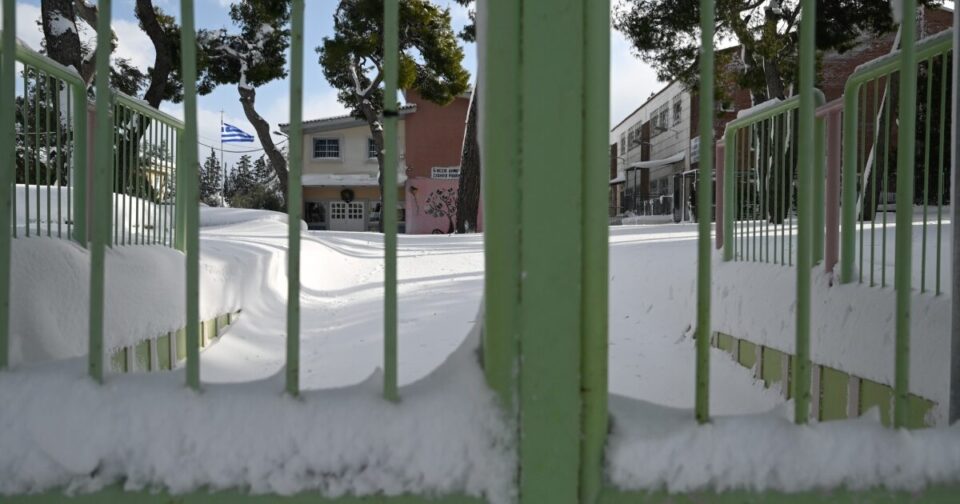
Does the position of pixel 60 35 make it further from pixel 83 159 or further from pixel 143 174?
pixel 83 159

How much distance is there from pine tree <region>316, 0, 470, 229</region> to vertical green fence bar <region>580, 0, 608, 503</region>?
12774 mm

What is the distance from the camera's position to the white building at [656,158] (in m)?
21.3

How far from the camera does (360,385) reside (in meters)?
1.04

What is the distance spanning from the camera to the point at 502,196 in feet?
3.17

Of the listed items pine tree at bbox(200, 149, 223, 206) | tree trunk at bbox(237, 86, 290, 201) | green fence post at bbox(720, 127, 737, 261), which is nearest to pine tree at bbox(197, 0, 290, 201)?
tree trunk at bbox(237, 86, 290, 201)

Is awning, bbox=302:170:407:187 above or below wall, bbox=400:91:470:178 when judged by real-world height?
below

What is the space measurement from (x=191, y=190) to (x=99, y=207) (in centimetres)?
14

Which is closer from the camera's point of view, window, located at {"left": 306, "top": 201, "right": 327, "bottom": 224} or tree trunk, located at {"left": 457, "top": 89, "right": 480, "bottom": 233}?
tree trunk, located at {"left": 457, "top": 89, "right": 480, "bottom": 233}

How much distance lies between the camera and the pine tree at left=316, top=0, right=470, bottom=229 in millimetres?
13734

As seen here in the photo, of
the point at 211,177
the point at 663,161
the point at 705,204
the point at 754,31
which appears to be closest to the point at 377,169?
the point at 663,161

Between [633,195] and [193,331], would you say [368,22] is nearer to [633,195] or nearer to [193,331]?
[193,331]

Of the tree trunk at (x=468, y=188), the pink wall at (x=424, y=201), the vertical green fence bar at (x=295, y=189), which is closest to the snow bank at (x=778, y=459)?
the vertical green fence bar at (x=295, y=189)

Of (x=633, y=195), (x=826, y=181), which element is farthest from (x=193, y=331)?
(x=633, y=195)

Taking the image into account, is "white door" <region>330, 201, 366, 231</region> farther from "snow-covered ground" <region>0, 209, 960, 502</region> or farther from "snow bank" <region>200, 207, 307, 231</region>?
"snow-covered ground" <region>0, 209, 960, 502</region>
